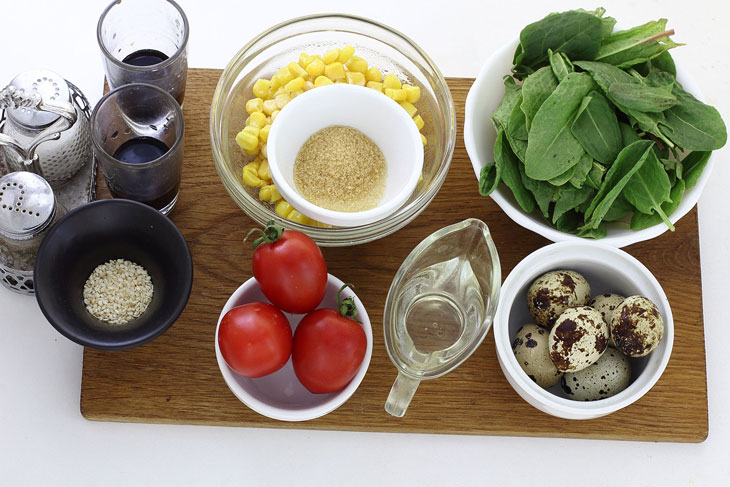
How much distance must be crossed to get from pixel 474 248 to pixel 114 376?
497 millimetres

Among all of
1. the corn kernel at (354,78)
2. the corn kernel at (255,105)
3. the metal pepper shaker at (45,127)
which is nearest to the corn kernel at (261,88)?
the corn kernel at (255,105)

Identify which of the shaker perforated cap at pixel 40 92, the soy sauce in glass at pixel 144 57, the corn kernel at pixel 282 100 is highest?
the corn kernel at pixel 282 100

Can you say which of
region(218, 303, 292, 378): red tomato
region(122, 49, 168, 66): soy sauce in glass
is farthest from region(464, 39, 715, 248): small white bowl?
region(122, 49, 168, 66): soy sauce in glass

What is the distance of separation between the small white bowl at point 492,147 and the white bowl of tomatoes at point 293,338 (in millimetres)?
241

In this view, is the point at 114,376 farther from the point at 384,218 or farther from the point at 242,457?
→ the point at 384,218

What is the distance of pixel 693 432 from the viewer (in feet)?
3.75

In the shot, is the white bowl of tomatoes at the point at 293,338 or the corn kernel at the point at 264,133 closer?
the white bowl of tomatoes at the point at 293,338

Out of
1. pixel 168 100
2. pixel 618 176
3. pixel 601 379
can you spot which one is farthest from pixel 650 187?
pixel 168 100

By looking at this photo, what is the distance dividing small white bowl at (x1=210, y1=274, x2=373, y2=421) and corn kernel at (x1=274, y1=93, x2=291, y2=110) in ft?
0.79

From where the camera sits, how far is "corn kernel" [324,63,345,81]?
1.14 m

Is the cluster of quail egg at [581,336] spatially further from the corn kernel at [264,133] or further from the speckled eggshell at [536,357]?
the corn kernel at [264,133]

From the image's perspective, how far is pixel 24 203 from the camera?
1.02 meters

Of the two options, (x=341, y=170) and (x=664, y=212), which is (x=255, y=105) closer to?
(x=341, y=170)

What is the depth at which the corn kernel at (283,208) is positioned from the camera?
1.10 metres
